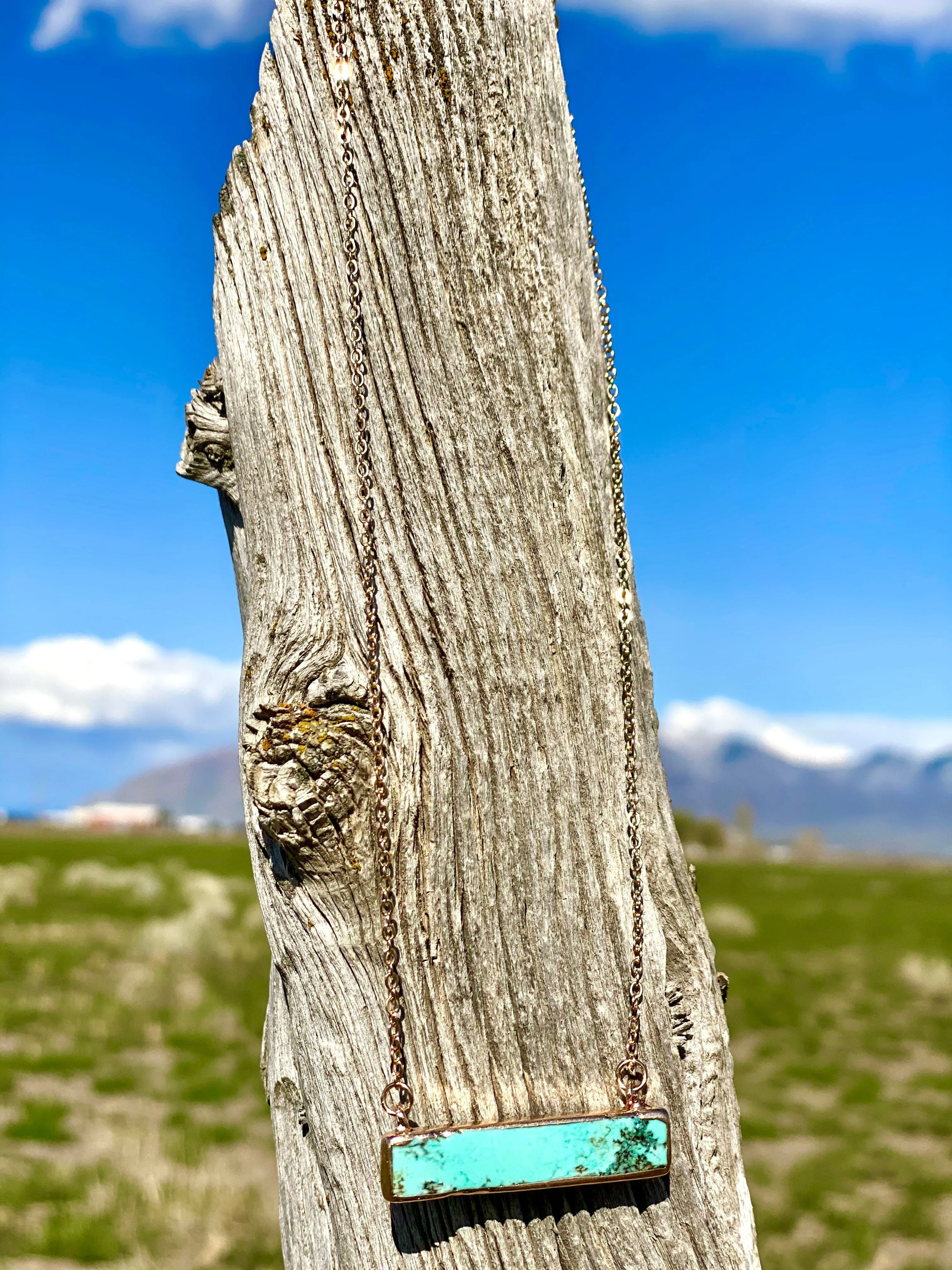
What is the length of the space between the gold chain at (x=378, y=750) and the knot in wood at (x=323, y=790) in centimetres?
3

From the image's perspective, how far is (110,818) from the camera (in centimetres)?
12100

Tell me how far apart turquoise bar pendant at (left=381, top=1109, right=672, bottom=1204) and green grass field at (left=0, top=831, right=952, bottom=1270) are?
4953mm

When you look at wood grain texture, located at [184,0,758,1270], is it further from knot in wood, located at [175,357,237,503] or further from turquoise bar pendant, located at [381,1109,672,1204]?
knot in wood, located at [175,357,237,503]

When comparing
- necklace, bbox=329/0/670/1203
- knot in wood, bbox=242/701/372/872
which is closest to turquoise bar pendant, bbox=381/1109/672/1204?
necklace, bbox=329/0/670/1203

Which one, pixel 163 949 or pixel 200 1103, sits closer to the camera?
pixel 200 1103

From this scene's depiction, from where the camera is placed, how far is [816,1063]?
10859 mm

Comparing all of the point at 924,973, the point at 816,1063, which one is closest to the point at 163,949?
the point at 816,1063

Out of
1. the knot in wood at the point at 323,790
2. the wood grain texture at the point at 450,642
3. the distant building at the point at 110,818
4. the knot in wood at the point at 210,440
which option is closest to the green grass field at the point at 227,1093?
the wood grain texture at the point at 450,642

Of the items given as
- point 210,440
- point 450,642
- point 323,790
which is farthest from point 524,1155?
point 210,440

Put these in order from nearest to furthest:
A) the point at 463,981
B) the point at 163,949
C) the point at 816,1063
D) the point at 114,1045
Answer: the point at 463,981 → the point at 114,1045 → the point at 816,1063 → the point at 163,949

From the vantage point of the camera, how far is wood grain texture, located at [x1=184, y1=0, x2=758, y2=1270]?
5.04 ft

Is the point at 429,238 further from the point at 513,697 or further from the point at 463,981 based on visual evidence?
the point at 463,981

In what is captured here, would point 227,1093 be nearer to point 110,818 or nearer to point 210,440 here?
point 210,440

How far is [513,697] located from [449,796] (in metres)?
0.18
